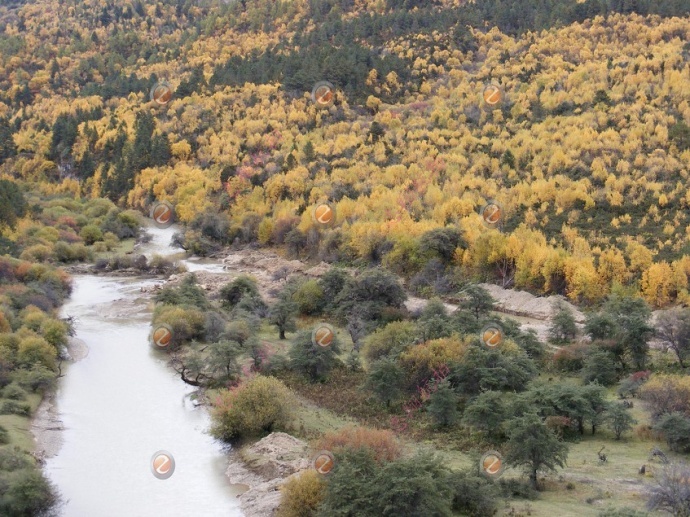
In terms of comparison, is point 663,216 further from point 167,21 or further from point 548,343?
point 167,21

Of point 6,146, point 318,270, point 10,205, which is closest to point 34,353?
point 318,270

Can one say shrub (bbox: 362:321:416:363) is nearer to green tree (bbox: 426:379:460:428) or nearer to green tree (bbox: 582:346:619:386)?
green tree (bbox: 426:379:460:428)

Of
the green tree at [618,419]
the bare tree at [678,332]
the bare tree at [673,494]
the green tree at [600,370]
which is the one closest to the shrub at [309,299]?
the green tree at [600,370]

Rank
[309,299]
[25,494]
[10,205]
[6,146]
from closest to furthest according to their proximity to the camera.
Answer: [25,494] < [309,299] < [10,205] < [6,146]

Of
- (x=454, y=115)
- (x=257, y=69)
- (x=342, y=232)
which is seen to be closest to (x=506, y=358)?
(x=342, y=232)

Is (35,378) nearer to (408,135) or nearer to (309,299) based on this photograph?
(309,299)

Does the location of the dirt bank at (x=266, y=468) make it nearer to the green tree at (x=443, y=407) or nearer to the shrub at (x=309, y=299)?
A: the green tree at (x=443, y=407)
